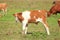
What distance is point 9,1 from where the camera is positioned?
2892cm

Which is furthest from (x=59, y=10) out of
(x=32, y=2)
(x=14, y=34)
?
(x=32, y=2)

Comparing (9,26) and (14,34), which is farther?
(9,26)

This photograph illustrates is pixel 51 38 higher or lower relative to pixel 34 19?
Answer: lower

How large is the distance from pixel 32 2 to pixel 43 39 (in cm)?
1634

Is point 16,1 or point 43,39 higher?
point 16,1

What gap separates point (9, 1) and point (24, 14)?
15.8m

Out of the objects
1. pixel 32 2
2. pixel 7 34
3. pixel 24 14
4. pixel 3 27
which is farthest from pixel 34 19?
pixel 32 2

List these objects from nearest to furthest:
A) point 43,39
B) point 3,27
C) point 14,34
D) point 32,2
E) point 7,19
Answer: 1. point 43,39
2. point 14,34
3. point 3,27
4. point 7,19
5. point 32,2

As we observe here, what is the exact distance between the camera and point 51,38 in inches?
483

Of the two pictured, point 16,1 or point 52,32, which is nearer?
point 52,32

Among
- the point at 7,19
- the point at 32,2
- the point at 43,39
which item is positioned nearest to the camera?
→ the point at 43,39

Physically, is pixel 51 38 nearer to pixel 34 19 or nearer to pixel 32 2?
pixel 34 19

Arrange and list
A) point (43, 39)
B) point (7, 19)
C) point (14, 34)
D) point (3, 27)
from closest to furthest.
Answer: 1. point (43, 39)
2. point (14, 34)
3. point (3, 27)
4. point (7, 19)

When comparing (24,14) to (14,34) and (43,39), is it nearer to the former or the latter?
(14,34)
